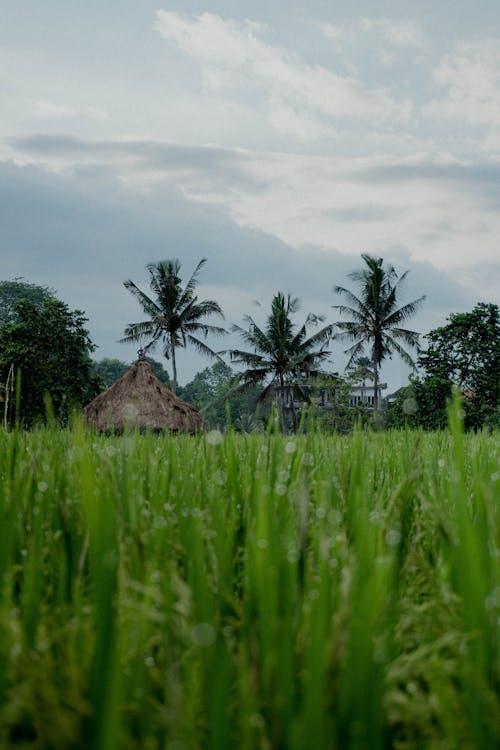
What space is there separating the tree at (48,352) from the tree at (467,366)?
14.3 metres

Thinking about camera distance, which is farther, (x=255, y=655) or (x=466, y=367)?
(x=466, y=367)

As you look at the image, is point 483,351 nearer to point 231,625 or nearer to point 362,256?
point 362,256

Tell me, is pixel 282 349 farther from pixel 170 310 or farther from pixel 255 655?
pixel 255 655

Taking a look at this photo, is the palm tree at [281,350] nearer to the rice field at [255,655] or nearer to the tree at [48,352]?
the tree at [48,352]

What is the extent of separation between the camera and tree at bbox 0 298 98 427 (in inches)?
1123

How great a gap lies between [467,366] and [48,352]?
1767 centimetres

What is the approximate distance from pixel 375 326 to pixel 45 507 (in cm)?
3515

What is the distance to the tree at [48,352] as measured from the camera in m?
28.5

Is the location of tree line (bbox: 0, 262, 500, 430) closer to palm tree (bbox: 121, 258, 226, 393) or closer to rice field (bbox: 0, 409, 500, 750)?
palm tree (bbox: 121, 258, 226, 393)

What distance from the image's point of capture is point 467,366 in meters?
28.4

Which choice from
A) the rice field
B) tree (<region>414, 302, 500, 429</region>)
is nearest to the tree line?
tree (<region>414, 302, 500, 429</region>)

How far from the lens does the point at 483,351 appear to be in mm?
28438

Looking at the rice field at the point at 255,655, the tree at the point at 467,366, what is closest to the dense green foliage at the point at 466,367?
the tree at the point at 467,366

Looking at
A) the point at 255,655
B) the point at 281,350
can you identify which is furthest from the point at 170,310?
the point at 255,655
